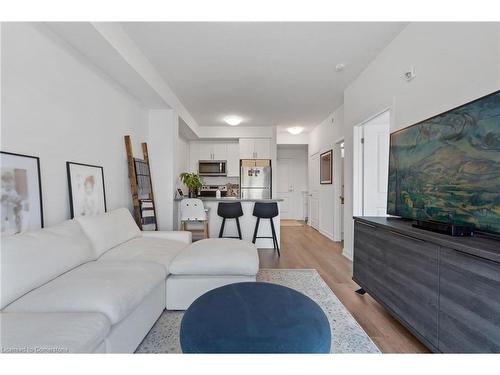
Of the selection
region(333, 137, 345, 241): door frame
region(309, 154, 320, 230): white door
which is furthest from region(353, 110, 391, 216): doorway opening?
region(309, 154, 320, 230): white door

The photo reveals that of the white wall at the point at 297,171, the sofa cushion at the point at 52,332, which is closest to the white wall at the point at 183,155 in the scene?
the white wall at the point at 297,171

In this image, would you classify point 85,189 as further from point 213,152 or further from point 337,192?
point 337,192

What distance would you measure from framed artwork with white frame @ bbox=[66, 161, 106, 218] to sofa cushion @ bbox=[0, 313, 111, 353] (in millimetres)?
1325

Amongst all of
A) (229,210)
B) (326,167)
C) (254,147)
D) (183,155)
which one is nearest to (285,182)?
(254,147)

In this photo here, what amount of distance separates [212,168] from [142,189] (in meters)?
2.86

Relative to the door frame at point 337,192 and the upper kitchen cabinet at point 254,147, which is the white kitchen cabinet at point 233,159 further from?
the door frame at point 337,192

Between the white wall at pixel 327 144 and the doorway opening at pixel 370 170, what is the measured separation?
1.22 meters

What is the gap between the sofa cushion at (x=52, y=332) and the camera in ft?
3.06

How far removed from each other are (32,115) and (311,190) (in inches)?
237

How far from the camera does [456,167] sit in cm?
147

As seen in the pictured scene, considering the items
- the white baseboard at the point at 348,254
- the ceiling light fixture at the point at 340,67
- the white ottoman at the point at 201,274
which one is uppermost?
the ceiling light fixture at the point at 340,67

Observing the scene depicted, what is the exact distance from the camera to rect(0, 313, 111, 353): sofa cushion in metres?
0.93

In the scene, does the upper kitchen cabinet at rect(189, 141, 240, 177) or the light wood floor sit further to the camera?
the upper kitchen cabinet at rect(189, 141, 240, 177)

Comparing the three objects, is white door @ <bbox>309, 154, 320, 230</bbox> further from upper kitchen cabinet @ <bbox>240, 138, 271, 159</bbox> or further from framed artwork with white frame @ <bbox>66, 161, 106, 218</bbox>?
framed artwork with white frame @ <bbox>66, 161, 106, 218</bbox>
